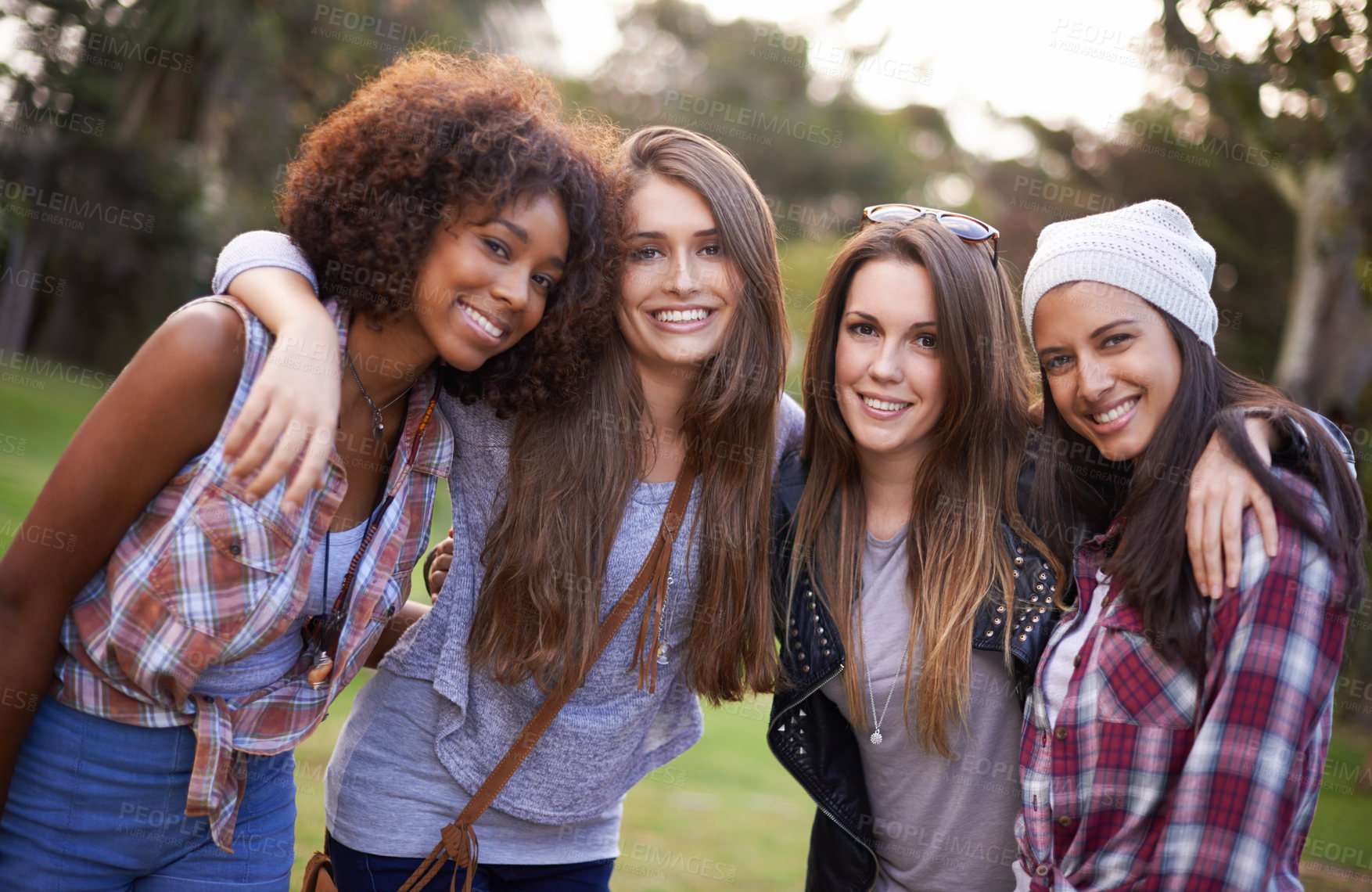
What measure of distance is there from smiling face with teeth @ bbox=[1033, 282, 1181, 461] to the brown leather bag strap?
116 cm

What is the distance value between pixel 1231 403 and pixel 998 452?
2.21ft

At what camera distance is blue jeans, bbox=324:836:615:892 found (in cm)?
274

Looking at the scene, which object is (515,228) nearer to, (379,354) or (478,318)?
(478,318)

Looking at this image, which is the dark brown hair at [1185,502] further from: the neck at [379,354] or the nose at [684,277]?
the neck at [379,354]

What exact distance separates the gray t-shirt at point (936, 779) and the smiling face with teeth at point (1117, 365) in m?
0.69

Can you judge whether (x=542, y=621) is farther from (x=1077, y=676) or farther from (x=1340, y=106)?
(x=1340, y=106)

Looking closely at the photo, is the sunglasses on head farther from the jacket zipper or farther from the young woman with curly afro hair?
the jacket zipper

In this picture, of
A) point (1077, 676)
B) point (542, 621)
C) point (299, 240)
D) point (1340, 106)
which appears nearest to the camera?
point (1077, 676)

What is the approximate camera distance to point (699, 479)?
304cm

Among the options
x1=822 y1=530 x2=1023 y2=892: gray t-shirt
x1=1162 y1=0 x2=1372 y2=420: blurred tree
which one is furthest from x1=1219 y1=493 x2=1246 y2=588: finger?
x1=1162 y1=0 x2=1372 y2=420: blurred tree

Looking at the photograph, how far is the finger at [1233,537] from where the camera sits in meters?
2.11

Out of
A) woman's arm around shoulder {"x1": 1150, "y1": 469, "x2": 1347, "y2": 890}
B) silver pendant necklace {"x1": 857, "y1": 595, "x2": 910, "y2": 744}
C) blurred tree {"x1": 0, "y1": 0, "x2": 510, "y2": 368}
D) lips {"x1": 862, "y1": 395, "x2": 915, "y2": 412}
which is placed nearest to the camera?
woman's arm around shoulder {"x1": 1150, "y1": 469, "x2": 1347, "y2": 890}

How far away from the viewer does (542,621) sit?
2748mm

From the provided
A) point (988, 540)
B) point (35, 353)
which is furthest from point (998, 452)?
point (35, 353)
